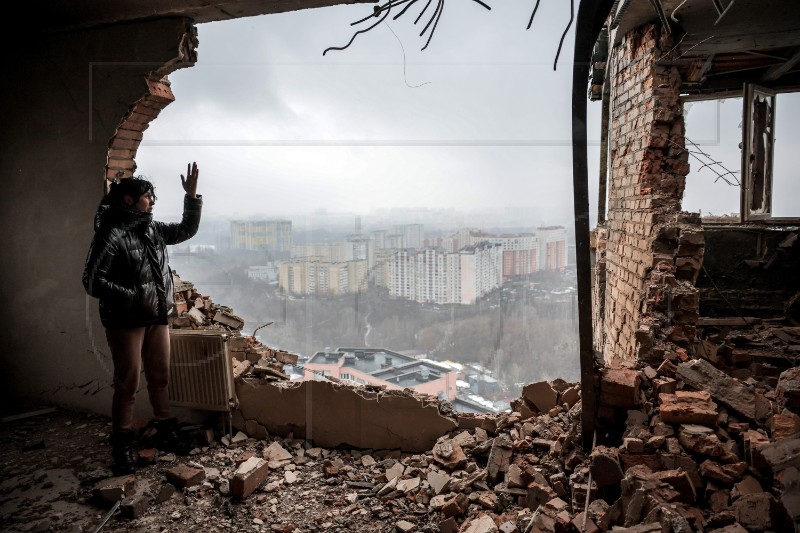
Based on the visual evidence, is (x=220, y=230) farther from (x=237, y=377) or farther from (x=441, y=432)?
(x=441, y=432)

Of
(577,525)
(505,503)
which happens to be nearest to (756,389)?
(577,525)

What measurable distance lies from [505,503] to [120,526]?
2.17 metres

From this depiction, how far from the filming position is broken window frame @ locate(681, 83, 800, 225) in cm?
Answer: 540

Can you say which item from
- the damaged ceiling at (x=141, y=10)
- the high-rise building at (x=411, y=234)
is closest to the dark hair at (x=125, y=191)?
the damaged ceiling at (x=141, y=10)

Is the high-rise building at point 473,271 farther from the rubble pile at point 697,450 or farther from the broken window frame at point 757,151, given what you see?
the broken window frame at point 757,151

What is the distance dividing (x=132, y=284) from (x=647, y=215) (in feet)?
12.3

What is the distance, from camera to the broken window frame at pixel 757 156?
17.7 ft

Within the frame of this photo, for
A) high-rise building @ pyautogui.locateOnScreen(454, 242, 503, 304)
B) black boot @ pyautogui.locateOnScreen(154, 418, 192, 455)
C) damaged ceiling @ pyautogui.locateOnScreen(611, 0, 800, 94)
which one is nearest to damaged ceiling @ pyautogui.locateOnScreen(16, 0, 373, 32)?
high-rise building @ pyautogui.locateOnScreen(454, 242, 503, 304)

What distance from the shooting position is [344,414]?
327 cm

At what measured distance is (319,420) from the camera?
3326 millimetres

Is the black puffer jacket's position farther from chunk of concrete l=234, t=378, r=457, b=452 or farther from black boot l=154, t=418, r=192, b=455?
chunk of concrete l=234, t=378, r=457, b=452

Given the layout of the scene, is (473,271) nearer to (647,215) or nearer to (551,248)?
(551,248)

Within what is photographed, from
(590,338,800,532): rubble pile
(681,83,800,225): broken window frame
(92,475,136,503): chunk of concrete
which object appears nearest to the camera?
(590,338,800,532): rubble pile

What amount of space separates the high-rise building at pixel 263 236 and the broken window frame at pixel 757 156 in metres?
5.48
